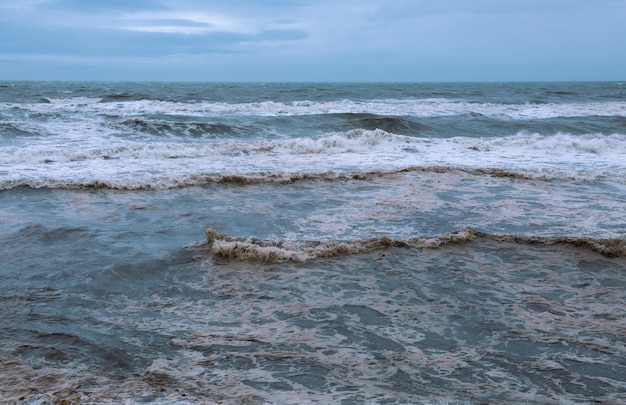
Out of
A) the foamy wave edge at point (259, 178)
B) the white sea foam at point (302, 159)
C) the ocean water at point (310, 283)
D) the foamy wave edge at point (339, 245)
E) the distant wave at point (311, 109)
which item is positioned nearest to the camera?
the ocean water at point (310, 283)

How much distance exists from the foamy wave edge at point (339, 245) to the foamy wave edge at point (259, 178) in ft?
11.5

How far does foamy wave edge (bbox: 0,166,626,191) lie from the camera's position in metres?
9.12

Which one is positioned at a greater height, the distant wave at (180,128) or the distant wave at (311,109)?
the distant wave at (311,109)

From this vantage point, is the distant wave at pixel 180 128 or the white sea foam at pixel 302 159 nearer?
the white sea foam at pixel 302 159

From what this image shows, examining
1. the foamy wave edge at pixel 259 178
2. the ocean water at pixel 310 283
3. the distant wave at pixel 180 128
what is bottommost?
the ocean water at pixel 310 283

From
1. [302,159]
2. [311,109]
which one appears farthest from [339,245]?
[311,109]

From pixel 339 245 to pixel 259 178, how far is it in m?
4.26

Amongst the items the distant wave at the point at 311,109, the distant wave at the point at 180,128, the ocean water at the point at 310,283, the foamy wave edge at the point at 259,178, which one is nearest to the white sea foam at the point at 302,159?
the foamy wave edge at the point at 259,178

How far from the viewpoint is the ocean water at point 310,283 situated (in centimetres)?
339

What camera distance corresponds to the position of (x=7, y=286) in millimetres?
4898

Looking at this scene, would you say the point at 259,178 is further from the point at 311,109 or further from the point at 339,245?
the point at 311,109

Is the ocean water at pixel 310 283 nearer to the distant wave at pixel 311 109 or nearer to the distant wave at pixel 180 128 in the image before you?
the distant wave at pixel 180 128

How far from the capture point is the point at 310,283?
5082 millimetres

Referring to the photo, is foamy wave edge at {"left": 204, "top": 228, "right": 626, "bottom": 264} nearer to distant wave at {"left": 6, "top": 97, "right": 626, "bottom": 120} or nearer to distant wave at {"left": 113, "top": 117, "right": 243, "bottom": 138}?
distant wave at {"left": 113, "top": 117, "right": 243, "bottom": 138}
